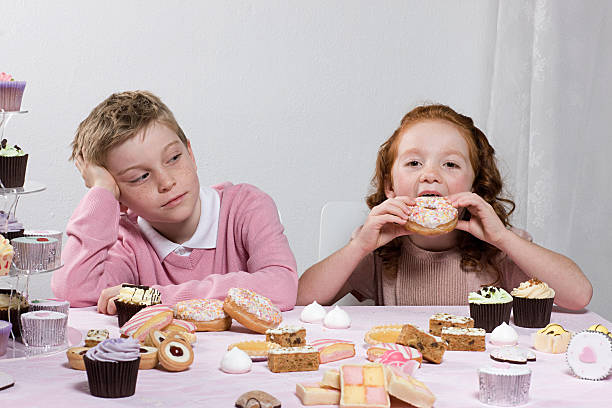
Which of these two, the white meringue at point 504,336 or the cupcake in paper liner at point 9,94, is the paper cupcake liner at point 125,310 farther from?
the white meringue at point 504,336

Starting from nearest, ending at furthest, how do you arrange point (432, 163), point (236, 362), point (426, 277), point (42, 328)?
point (236, 362)
point (42, 328)
point (432, 163)
point (426, 277)

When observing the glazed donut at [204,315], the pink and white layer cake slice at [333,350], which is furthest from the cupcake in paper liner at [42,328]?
the pink and white layer cake slice at [333,350]

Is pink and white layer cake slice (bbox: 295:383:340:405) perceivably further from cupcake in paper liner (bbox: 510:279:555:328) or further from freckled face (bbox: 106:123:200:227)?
freckled face (bbox: 106:123:200:227)

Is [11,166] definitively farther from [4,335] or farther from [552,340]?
[552,340]

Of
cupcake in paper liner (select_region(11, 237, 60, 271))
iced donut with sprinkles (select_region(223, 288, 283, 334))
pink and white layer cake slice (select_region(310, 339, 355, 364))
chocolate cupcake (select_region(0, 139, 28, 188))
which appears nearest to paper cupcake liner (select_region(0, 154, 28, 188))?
chocolate cupcake (select_region(0, 139, 28, 188))

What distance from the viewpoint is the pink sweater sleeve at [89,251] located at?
1870 millimetres

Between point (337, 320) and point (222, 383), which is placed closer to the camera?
point (222, 383)

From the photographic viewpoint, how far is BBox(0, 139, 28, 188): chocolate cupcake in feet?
5.00

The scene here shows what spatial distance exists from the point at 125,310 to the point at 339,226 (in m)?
0.99

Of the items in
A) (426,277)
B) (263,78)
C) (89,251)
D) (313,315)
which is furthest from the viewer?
(263,78)

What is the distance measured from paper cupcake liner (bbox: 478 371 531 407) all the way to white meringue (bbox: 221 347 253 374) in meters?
0.38

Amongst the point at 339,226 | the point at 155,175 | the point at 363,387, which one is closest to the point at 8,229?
the point at 155,175

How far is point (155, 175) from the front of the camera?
195cm

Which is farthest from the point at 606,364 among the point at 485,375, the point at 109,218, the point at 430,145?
the point at 109,218
